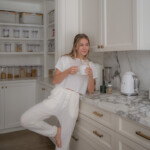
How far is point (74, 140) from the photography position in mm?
2205

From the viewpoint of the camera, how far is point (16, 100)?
3469mm

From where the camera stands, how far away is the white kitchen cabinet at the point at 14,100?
3.36m

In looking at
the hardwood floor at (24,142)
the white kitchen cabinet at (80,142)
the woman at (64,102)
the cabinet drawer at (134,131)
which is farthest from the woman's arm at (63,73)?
the hardwood floor at (24,142)

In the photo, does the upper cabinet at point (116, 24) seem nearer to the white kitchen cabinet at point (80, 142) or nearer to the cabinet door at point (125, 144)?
the cabinet door at point (125, 144)

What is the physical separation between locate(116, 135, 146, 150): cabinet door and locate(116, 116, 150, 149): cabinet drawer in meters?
0.03

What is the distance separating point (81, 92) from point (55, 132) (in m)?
0.50

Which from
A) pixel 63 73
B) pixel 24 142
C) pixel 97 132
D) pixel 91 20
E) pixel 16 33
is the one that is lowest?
pixel 24 142

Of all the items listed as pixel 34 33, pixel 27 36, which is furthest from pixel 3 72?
pixel 34 33

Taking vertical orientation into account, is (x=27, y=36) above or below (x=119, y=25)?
above

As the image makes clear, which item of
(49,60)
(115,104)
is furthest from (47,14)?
(115,104)

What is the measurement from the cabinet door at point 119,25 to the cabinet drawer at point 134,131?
0.64m

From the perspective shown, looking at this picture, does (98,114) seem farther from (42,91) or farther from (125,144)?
(42,91)

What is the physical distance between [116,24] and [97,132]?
40.1 inches

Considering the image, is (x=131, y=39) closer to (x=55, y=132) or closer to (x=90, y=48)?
(x=90, y=48)
